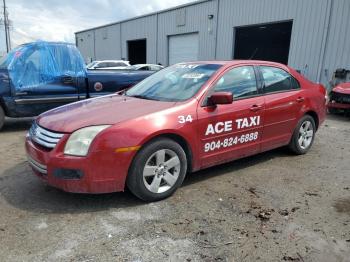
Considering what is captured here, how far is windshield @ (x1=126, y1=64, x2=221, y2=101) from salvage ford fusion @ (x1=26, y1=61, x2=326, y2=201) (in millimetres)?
14

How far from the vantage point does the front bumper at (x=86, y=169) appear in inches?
126

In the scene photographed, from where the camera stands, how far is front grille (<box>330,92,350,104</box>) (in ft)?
31.0

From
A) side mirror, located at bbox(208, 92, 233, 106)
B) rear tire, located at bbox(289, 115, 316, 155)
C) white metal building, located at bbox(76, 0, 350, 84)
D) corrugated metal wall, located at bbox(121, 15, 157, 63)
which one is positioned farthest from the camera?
corrugated metal wall, located at bbox(121, 15, 157, 63)

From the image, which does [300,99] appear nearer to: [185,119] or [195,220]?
[185,119]

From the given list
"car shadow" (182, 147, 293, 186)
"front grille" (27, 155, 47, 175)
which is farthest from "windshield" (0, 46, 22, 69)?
"car shadow" (182, 147, 293, 186)

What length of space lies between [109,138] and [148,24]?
23.9 m

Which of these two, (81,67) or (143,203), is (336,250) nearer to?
(143,203)

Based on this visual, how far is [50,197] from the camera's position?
3.69 meters

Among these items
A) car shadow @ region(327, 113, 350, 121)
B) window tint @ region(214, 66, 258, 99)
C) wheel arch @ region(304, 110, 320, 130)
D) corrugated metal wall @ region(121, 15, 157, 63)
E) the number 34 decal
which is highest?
corrugated metal wall @ region(121, 15, 157, 63)

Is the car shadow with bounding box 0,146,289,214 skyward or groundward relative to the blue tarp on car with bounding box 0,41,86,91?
groundward

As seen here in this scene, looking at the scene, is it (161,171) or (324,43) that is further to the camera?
(324,43)

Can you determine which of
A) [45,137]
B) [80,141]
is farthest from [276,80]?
[45,137]

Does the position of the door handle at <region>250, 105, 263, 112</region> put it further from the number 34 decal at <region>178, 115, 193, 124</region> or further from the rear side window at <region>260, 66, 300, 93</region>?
the number 34 decal at <region>178, 115, 193, 124</region>

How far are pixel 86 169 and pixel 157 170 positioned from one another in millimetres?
758
